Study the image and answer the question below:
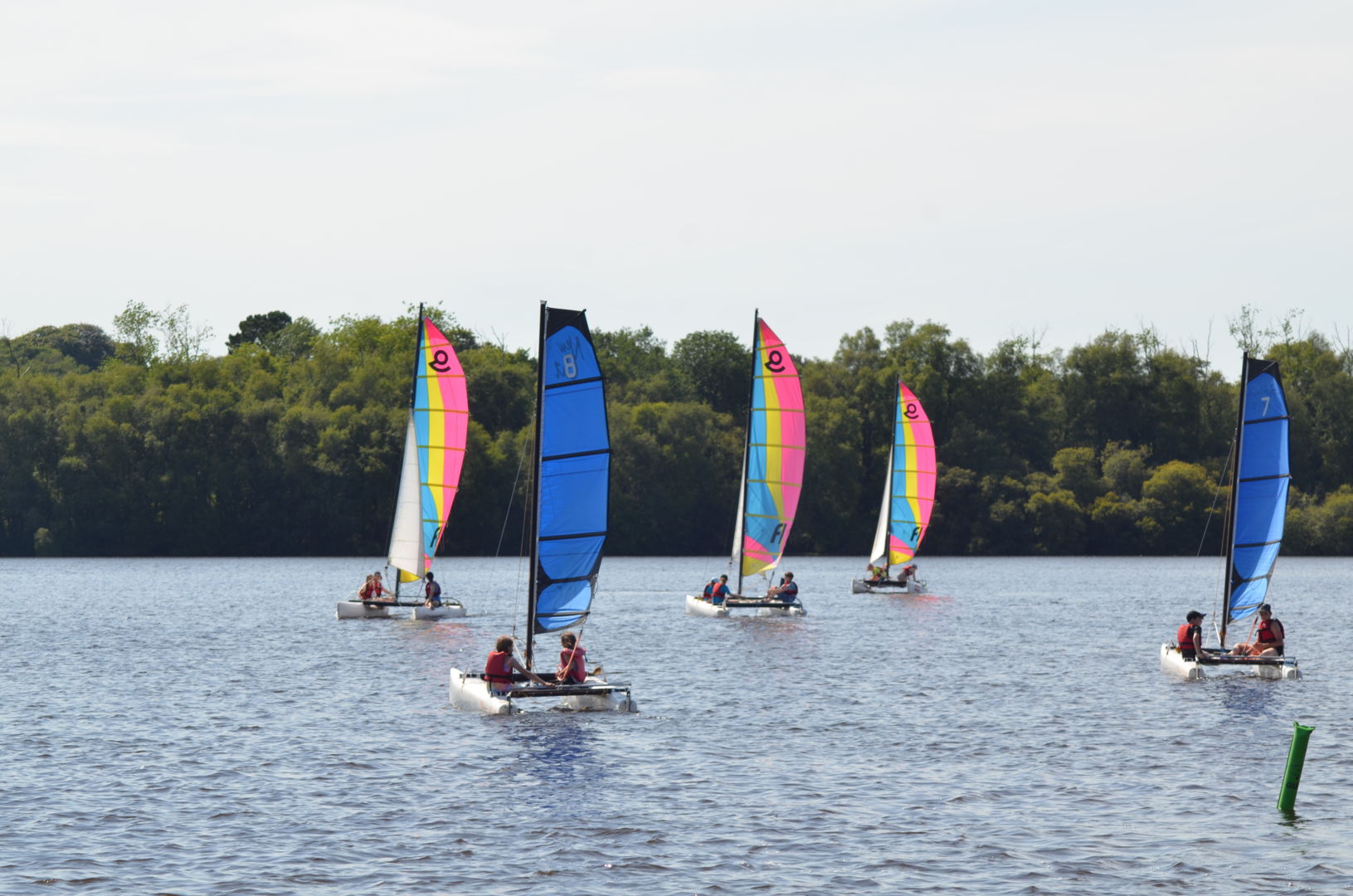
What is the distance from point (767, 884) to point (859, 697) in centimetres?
1629

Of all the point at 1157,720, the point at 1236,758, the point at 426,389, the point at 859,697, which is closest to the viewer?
the point at 1236,758

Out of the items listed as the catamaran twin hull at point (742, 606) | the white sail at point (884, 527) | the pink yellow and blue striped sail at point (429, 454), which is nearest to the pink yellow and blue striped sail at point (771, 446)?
the catamaran twin hull at point (742, 606)

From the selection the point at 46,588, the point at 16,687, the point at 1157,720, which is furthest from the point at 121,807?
the point at 46,588

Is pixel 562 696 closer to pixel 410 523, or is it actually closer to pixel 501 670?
pixel 501 670

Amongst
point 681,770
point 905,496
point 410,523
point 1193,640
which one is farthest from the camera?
point 905,496

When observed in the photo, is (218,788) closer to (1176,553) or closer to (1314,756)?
(1314,756)

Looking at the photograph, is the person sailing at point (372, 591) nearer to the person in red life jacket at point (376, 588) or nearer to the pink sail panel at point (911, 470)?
the person in red life jacket at point (376, 588)

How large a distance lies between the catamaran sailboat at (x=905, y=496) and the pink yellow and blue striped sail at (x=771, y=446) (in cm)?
1528

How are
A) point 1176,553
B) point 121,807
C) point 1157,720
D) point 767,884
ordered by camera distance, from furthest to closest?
point 1176,553, point 1157,720, point 121,807, point 767,884

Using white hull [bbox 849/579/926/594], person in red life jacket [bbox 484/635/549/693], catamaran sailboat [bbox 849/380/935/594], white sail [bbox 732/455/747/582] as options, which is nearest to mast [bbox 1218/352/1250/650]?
person in red life jacket [bbox 484/635/549/693]

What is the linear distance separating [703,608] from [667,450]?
6779 centimetres

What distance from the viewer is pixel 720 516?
406 feet

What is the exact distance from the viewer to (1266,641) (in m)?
34.3

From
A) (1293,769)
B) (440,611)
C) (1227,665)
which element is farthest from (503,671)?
(440,611)
